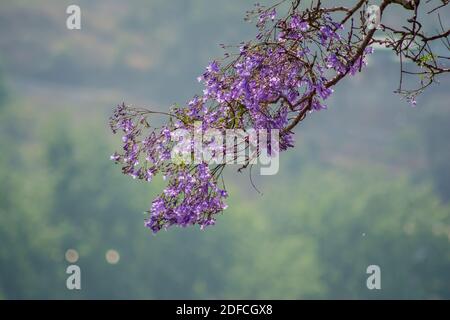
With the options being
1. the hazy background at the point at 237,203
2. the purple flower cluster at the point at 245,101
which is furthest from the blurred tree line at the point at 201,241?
the purple flower cluster at the point at 245,101

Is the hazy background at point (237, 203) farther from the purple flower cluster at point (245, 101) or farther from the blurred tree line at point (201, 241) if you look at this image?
the purple flower cluster at point (245, 101)

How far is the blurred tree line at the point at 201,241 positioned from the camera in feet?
179

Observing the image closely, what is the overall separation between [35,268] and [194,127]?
51.4 metres

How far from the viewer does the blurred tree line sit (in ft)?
179

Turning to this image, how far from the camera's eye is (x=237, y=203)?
66.5m

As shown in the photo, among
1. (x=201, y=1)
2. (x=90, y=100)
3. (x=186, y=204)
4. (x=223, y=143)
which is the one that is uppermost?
(x=201, y=1)

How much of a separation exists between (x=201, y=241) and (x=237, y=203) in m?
7.33

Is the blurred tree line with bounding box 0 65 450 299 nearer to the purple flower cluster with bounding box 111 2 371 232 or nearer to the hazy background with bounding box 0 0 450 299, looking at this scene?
the hazy background with bounding box 0 0 450 299

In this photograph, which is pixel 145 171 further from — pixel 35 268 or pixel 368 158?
pixel 368 158

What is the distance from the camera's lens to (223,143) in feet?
21.6

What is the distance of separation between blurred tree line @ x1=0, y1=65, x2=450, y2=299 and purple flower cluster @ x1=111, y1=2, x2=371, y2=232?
149 feet

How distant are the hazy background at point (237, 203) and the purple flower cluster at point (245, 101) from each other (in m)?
44.4
